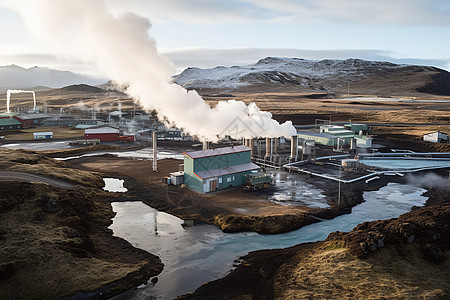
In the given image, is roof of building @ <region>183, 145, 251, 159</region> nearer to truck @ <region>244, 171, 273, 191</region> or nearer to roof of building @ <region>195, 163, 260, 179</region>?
roof of building @ <region>195, 163, 260, 179</region>

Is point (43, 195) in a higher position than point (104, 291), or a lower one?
higher

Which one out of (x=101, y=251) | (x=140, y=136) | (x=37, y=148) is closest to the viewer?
(x=101, y=251)

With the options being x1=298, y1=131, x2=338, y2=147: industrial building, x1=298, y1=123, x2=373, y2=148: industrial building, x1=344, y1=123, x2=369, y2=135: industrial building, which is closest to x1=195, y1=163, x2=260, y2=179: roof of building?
x1=298, y1=123, x2=373, y2=148: industrial building

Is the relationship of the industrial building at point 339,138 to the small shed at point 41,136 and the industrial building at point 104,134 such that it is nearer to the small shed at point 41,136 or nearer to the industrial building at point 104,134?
the industrial building at point 104,134

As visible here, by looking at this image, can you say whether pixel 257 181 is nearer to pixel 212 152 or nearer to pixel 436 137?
pixel 212 152

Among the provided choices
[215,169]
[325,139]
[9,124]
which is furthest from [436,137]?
[9,124]

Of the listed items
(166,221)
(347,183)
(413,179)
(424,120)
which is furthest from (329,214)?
(424,120)

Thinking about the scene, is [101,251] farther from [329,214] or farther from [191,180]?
[329,214]
